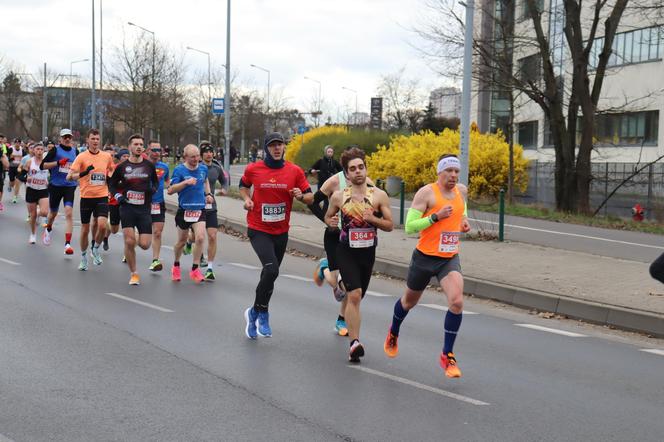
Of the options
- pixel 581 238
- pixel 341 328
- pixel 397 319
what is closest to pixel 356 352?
pixel 397 319

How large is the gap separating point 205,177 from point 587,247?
795cm

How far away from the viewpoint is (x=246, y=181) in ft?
28.0

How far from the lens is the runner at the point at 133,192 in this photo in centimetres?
1180

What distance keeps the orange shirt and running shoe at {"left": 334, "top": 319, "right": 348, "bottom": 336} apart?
6.03 meters

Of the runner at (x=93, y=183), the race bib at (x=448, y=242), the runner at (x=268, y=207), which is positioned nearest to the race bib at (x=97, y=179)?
the runner at (x=93, y=183)

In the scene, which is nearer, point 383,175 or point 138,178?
point 138,178

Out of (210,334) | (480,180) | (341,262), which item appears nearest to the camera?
(341,262)

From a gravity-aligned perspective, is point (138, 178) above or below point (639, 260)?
above

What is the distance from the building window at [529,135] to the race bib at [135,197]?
4431cm

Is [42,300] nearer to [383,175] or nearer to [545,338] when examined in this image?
[545,338]

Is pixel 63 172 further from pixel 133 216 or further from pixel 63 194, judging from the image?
pixel 133 216

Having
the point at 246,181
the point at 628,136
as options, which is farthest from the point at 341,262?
the point at 628,136

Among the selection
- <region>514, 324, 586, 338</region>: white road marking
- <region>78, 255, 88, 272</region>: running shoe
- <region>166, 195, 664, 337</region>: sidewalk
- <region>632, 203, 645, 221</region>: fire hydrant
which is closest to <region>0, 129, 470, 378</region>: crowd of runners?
<region>78, 255, 88, 272</region>: running shoe

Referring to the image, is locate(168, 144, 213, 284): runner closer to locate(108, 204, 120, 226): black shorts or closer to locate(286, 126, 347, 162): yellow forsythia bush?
locate(108, 204, 120, 226): black shorts
